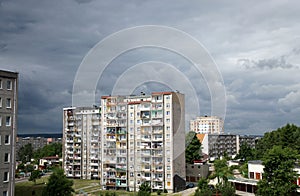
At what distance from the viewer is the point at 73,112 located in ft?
189

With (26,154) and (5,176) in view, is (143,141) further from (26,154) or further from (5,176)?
(26,154)

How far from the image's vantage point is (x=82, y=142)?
56.2 metres

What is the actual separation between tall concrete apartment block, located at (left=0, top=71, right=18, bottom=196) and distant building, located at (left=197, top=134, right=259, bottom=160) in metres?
48.6

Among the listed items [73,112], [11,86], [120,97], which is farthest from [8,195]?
[73,112]

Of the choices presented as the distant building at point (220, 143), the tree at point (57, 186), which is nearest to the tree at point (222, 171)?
the tree at point (57, 186)

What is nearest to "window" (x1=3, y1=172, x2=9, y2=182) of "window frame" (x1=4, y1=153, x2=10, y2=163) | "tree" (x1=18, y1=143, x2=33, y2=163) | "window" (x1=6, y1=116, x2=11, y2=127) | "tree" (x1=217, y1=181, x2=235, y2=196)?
"window frame" (x1=4, y1=153, x2=10, y2=163)

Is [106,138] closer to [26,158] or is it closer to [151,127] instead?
[151,127]

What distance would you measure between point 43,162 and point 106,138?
3295 centimetres

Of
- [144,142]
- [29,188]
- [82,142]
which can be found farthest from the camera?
[82,142]

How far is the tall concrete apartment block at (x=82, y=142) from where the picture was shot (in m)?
54.2

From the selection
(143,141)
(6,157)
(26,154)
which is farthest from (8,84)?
(26,154)

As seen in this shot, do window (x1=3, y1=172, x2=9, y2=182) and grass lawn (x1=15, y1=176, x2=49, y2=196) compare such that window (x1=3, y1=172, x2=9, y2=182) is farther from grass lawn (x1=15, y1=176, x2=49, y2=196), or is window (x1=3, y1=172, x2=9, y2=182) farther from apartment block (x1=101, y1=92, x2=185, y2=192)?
apartment block (x1=101, y1=92, x2=185, y2=192)

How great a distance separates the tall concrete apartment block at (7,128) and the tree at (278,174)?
19.2 meters

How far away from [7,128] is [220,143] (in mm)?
63624
